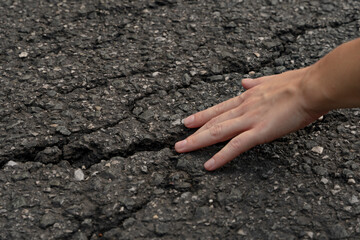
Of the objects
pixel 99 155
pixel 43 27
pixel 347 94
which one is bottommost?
pixel 99 155

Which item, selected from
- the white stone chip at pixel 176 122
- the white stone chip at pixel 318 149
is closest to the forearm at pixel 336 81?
the white stone chip at pixel 318 149

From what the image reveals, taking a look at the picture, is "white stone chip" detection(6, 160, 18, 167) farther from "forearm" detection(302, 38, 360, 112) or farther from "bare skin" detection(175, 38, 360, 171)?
"forearm" detection(302, 38, 360, 112)

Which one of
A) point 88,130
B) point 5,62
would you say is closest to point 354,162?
point 88,130

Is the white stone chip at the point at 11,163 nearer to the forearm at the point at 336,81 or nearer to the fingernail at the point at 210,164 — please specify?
the fingernail at the point at 210,164

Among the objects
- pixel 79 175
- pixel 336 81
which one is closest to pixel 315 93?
pixel 336 81

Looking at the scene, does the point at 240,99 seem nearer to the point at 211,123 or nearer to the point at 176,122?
the point at 211,123

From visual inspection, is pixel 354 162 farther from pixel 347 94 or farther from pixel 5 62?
pixel 5 62
